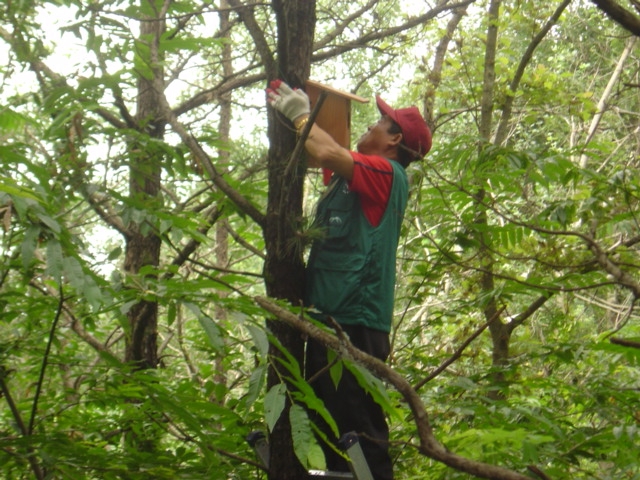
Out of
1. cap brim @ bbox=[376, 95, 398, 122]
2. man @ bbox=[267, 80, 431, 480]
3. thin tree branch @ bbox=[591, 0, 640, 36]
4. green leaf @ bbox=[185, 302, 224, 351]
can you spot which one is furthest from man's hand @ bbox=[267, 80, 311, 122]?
thin tree branch @ bbox=[591, 0, 640, 36]

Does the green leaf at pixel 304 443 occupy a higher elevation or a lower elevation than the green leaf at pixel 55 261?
lower

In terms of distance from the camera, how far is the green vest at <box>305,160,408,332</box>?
2791 millimetres

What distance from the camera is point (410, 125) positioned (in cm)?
319

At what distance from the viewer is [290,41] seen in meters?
2.75

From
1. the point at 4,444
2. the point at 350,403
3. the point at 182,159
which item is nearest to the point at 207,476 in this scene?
the point at 4,444

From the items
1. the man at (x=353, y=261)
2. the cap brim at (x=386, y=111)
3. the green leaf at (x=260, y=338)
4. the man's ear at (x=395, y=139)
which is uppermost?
the cap brim at (x=386, y=111)

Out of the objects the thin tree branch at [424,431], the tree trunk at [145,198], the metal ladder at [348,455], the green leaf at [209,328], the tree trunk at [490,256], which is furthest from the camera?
the tree trunk at [490,256]

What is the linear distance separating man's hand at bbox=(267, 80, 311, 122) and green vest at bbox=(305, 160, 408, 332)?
40cm

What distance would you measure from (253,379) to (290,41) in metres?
1.48

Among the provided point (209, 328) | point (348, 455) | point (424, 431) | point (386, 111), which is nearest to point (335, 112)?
point (386, 111)

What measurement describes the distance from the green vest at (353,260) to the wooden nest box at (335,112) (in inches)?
8.9

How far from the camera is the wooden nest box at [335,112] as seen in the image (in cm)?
282

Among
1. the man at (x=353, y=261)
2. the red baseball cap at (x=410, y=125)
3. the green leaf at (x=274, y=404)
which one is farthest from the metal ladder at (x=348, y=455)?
the red baseball cap at (x=410, y=125)

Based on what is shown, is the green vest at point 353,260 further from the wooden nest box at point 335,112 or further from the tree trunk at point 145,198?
the tree trunk at point 145,198
